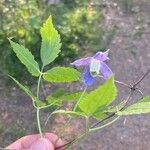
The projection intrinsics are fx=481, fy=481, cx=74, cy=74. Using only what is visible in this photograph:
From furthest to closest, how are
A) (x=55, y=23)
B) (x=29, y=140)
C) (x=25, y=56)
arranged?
(x=55, y=23)
(x=29, y=140)
(x=25, y=56)

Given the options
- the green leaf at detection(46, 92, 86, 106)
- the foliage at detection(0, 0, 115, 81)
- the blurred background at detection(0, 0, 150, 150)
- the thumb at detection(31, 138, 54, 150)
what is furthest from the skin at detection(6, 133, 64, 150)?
the foliage at detection(0, 0, 115, 81)

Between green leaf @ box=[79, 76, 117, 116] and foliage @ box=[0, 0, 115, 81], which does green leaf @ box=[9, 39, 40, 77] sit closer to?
green leaf @ box=[79, 76, 117, 116]

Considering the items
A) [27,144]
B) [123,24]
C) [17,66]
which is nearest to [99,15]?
[123,24]

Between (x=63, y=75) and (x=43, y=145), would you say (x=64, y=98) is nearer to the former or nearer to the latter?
(x=63, y=75)

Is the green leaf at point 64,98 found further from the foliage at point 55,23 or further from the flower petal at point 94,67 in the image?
the foliage at point 55,23

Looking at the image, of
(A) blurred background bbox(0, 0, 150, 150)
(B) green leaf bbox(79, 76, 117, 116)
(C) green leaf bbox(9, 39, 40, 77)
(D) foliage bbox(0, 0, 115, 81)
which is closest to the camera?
(B) green leaf bbox(79, 76, 117, 116)

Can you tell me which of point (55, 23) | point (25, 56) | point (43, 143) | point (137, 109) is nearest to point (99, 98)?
point (137, 109)

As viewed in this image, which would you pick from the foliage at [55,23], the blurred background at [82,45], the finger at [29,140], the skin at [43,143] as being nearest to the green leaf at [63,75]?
the skin at [43,143]
